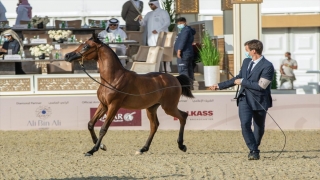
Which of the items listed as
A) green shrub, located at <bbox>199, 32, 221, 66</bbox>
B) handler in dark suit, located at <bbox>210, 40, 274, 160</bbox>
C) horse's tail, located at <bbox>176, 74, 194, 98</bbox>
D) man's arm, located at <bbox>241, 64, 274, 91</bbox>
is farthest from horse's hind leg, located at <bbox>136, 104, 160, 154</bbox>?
green shrub, located at <bbox>199, 32, 221, 66</bbox>

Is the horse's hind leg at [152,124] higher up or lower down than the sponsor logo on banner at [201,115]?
higher up

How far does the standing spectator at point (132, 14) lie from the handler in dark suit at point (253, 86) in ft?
35.1

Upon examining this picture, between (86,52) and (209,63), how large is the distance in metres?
6.51

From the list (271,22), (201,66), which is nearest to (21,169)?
(201,66)

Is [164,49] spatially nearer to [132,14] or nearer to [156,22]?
[156,22]

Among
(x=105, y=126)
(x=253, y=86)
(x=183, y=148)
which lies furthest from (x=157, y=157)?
(x=253, y=86)

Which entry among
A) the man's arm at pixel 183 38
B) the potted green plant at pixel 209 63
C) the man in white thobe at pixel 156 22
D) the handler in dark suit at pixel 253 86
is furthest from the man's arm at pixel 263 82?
the man in white thobe at pixel 156 22

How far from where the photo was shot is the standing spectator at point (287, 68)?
2633 centimetres

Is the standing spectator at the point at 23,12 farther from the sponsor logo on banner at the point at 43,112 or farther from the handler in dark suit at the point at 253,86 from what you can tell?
the handler in dark suit at the point at 253,86

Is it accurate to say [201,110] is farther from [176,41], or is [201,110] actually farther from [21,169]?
[21,169]

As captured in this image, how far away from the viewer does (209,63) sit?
65.1 feet

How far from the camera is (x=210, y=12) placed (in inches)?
1097

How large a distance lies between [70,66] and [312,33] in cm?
1216

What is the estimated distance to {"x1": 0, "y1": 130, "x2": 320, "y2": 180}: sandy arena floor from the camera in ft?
35.9
